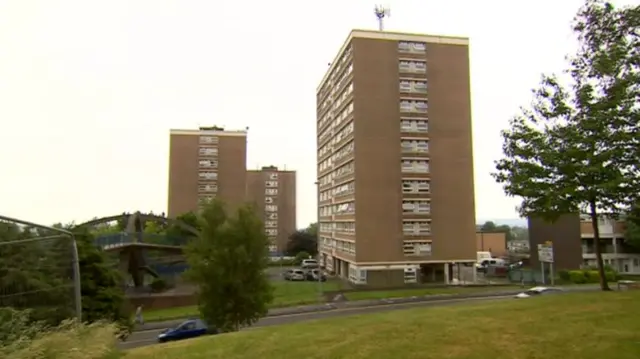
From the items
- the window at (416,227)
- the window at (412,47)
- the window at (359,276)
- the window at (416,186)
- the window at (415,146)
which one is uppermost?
the window at (412,47)

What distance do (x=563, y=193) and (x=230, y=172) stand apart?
76.2 metres

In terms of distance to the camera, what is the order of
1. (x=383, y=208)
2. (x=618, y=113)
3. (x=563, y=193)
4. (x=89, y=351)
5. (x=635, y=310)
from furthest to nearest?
(x=383, y=208) < (x=563, y=193) < (x=618, y=113) < (x=635, y=310) < (x=89, y=351)

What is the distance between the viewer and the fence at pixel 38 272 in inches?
415

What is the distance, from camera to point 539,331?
32.3 feet

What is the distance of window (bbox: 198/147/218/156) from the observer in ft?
284

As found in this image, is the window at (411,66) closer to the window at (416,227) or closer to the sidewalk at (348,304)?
the window at (416,227)

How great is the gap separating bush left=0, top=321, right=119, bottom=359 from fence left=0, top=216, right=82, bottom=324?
4.91 ft

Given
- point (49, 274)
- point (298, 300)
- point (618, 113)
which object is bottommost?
point (298, 300)

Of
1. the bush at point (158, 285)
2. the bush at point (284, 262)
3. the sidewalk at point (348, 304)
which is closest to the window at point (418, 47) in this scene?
the sidewalk at point (348, 304)

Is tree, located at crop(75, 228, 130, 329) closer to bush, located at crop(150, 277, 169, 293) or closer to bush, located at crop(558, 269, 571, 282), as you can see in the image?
bush, located at crop(150, 277, 169, 293)

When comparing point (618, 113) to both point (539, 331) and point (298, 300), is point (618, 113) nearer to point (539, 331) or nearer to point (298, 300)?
point (539, 331)

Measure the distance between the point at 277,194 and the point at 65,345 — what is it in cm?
10644

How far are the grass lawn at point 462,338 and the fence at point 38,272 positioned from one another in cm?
261

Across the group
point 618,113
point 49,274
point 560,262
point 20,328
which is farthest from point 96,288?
point 560,262
